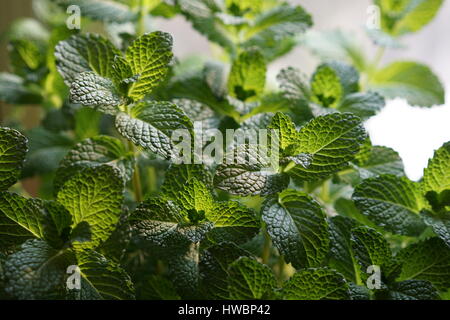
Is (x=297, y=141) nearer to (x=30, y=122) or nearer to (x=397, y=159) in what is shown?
(x=397, y=159)

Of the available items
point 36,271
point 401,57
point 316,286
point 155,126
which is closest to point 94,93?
point 155,126

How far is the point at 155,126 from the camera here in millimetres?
526

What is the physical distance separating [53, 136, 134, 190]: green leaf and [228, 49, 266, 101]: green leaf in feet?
0.52

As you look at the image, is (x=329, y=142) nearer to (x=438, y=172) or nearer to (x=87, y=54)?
(x=438, y=172)

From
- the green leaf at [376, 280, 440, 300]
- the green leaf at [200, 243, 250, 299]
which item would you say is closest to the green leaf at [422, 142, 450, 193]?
the green leaf at [376, 280, 440, 300]

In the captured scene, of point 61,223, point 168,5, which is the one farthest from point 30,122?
point 61,223

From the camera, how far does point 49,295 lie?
0.49 metres

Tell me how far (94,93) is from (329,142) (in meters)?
0.23

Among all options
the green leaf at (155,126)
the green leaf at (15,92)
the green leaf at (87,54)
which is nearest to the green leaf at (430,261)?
the green leaf at (155,126)

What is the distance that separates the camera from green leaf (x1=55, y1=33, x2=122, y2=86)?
0.58m

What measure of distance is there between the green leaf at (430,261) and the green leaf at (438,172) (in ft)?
0.19

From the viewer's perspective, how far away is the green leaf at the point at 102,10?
685 millimetres

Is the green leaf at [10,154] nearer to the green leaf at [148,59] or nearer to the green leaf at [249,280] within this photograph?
the green leaf at [148,59]
